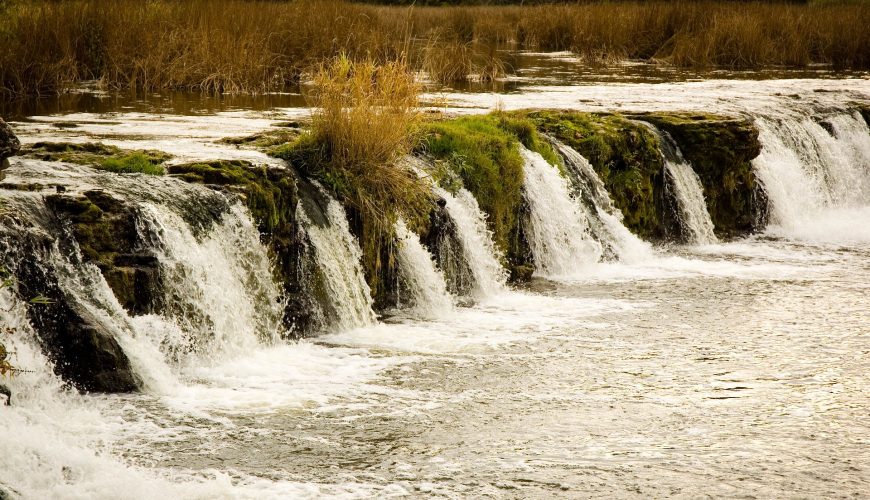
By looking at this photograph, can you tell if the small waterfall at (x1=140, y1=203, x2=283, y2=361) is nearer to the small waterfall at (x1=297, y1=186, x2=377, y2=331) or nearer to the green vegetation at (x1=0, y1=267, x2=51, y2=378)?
the small waterfall at (x1=297, y1=186, x2=377, y2=331)

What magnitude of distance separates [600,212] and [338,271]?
15.0ft

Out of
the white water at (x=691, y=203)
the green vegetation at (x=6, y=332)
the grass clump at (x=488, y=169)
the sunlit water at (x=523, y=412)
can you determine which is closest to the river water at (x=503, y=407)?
the sunlit water at (x=523, y=412)

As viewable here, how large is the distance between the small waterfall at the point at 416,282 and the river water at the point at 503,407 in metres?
0.21

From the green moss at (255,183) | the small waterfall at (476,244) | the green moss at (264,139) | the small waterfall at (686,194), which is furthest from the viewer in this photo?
the small waterfall at (686,194)

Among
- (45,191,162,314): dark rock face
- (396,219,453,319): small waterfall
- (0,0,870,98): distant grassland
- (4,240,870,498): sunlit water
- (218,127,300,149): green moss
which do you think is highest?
(0,0,870,98): distant grassland

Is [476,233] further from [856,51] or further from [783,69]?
[856,51]

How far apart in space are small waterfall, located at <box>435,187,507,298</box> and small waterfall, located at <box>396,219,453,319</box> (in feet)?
1.82

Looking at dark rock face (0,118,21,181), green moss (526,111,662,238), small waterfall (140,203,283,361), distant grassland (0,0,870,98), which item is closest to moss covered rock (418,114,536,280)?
distant grassland (0,0,870,98)

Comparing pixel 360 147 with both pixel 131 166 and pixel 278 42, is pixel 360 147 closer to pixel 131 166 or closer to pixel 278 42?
pixel 131 166

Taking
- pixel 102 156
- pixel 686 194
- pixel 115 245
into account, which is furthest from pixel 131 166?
pixel 686 194

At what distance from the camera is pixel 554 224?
12.2 meters

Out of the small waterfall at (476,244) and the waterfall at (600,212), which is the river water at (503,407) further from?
the waterfall at (600,212)

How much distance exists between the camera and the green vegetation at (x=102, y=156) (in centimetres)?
893

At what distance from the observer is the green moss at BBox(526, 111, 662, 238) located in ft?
44.9
